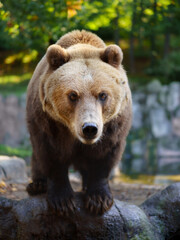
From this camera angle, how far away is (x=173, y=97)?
16.2 m

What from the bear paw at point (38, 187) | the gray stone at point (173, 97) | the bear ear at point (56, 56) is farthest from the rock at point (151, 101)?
the bear ear at point (56, 56)

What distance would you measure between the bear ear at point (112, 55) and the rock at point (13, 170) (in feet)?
12.1

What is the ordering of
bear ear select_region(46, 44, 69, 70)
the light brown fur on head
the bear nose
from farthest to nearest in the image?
bear ear select_region(46, 44, 69, 70) → the light brown fur on head → the bear nose

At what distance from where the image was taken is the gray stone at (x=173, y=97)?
52.8ft

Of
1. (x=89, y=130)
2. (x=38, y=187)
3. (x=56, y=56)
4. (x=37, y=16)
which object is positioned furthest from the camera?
(x=37, y=16)

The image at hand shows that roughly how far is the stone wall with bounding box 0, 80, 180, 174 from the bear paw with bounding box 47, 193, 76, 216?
9.07 meters

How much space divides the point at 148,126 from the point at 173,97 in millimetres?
1554

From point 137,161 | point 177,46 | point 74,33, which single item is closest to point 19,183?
point 74,33

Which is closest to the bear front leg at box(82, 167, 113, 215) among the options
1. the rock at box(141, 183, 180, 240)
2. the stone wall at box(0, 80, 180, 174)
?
the rock at box(141, 183, 180, 240)

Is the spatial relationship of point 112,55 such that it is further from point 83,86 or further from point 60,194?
point 60,194

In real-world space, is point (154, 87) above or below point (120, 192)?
below

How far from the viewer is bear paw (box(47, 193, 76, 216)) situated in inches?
169

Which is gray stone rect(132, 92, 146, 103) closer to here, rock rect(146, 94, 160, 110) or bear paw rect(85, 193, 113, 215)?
rock rect(146, 94, 160, 110)

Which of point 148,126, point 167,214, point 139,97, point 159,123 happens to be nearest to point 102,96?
point 167,214
